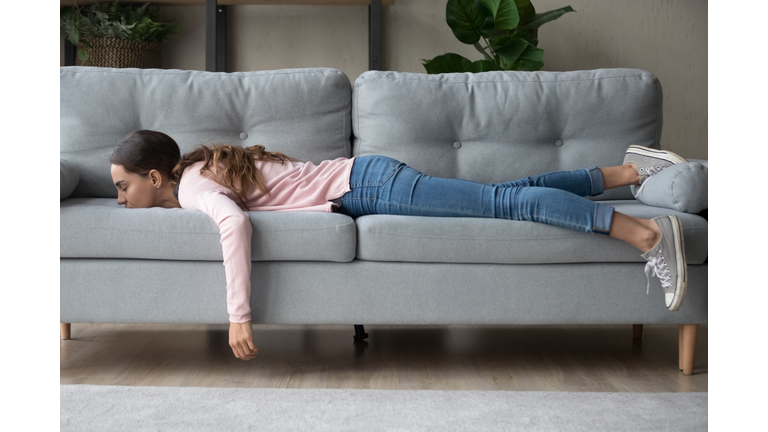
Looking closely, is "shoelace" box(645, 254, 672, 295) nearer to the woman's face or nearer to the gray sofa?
the gray sofa

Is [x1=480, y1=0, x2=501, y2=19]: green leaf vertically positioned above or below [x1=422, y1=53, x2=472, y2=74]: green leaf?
above

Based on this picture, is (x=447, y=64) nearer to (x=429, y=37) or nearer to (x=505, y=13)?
(x=505, y=13)

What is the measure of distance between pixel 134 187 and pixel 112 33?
161 centimetres

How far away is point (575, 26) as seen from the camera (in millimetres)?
3215

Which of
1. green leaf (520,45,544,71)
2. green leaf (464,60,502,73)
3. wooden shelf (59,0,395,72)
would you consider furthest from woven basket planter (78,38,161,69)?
green leaf (520,45,544,71)

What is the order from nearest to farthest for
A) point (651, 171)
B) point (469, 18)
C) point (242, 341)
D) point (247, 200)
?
point (242, 341) → point (247, 200) → point (651, 171) → point (469, 18)

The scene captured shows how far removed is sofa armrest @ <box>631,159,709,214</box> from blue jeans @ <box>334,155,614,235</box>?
0.60ft

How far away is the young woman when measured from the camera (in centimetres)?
133

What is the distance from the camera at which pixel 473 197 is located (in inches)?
58.6

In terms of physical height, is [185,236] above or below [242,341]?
above

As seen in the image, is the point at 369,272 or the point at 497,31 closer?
the point at 369,272

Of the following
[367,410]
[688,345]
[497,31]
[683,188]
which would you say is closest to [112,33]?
[497,31]

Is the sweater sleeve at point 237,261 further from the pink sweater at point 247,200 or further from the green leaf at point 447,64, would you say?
the green leaf at point 447,64
